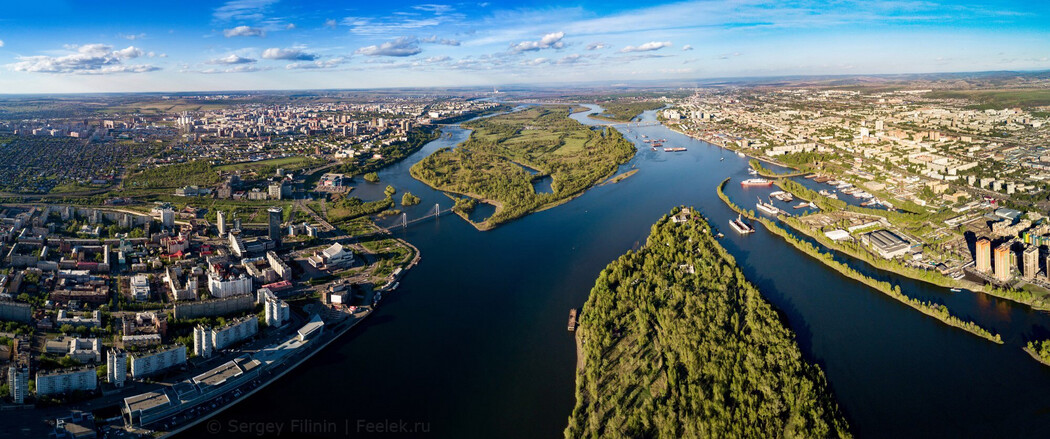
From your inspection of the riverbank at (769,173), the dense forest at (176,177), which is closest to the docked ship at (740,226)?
the riverbank at (769,173)

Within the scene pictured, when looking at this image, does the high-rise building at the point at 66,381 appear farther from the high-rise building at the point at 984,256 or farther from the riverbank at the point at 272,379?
the high-rise building at the point at 984,256

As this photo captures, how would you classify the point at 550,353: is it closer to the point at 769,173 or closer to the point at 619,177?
the point at 619,177

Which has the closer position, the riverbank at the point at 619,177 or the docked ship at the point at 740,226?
the docked ship at the point at 740,226

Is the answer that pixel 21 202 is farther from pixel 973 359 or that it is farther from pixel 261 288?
pixel 973 359

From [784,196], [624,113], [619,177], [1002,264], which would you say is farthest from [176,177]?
[624,113]

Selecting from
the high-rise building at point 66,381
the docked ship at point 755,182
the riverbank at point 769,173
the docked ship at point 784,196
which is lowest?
the high-rise building at point 66,381

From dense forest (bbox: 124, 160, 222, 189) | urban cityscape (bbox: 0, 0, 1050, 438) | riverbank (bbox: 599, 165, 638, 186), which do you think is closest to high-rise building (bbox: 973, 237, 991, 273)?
urban cityscape (bbox: 0, 0, 1050, 438)

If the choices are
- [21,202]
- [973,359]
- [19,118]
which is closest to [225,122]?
[19,118]
